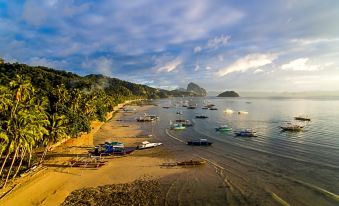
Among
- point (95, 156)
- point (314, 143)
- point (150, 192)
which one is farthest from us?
point (314, 143)

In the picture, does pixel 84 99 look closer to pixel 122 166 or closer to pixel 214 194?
pixel 122 166

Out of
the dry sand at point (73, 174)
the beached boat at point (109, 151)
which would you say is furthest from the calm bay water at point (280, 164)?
the beached boat at point (109, 151)

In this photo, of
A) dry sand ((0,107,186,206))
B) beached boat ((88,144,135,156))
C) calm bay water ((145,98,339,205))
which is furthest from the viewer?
beached boat ((88,144,135,156))

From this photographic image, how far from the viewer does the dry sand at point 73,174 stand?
35938 mm

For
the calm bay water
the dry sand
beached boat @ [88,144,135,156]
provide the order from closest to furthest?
the dry sand < the calm bay water < beached boat @ [88,144,135,156]

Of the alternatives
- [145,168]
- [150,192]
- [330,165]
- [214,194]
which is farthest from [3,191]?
[330,165]

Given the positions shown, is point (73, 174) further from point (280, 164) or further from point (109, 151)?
point (280, 164)

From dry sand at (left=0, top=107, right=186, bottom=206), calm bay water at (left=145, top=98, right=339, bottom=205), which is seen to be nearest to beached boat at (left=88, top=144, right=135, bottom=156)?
dry sand at (left=0, top=107, right=186, bottom=206)

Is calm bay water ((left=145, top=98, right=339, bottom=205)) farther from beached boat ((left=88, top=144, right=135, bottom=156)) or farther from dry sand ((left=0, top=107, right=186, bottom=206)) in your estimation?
beached boat ((left=88, top=144, right=135, bottom=156))

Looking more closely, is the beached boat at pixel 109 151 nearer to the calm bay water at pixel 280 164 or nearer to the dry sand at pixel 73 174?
the dry sand at pixel 73 174

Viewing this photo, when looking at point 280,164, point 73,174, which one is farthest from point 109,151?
point 280,164

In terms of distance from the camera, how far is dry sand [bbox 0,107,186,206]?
35938 millimetres

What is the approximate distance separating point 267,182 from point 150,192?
18.0 meters

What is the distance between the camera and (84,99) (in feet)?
260
